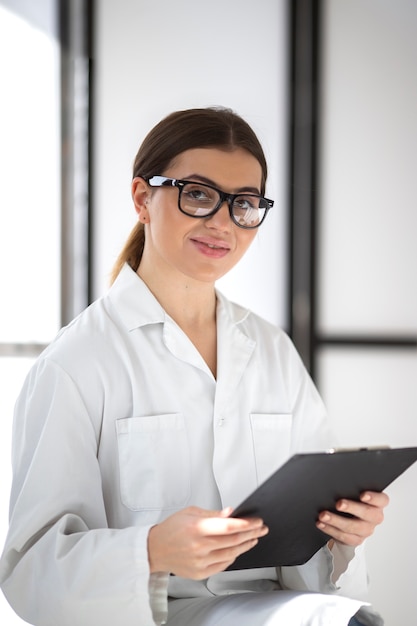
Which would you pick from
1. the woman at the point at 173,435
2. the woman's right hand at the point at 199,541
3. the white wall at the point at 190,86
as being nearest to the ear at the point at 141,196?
the woman at the point at 173,435

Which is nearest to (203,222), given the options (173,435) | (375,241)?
(173,435)

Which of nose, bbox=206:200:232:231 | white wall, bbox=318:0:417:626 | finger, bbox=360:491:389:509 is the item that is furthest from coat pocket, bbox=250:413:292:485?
white wall, bbox=318:0:417:626

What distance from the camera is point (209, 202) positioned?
5.07ft

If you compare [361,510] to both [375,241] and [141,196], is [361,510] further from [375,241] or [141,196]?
[375,241]

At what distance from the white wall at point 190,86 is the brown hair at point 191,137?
114 cm

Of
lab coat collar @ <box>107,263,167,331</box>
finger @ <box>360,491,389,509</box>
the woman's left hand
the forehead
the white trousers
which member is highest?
the forehead

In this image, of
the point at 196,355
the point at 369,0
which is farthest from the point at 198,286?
the point at 369,0

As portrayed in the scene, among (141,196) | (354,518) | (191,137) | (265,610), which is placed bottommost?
(265,610)

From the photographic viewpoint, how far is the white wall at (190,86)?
111 inches

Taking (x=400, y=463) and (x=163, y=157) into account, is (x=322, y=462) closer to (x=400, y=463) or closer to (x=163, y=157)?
(x=400, y=463)

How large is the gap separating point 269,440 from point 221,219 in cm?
47

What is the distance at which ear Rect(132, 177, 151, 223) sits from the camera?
5.33 feet

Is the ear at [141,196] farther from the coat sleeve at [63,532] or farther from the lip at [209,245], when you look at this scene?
Result: the coat sleeve at [63,532]

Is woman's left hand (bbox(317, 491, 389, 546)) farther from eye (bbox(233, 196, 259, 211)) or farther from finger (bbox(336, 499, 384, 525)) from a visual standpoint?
eye (bbox(233, 196, 259, 211))
